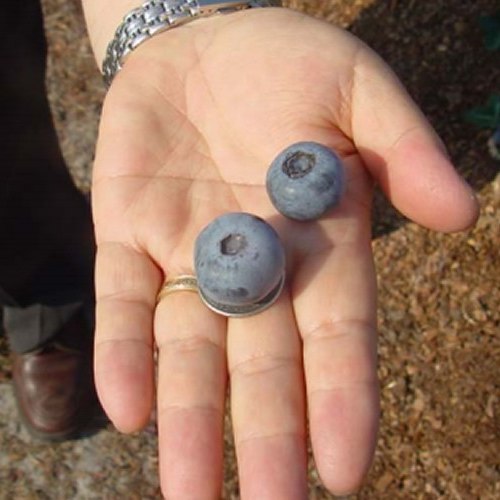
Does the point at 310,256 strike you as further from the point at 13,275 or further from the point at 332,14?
the point at 332,14

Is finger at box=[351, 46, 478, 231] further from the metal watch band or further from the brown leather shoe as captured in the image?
the brown leather shoe

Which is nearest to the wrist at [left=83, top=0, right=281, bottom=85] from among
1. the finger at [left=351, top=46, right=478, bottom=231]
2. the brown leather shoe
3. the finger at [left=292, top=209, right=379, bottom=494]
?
the finger at [left=351, top=46, right=478, bottom=231]

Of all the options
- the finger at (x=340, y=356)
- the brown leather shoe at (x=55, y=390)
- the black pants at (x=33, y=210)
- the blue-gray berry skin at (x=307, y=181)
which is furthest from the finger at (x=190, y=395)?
the brown leather shoe at (x=55, y=390)

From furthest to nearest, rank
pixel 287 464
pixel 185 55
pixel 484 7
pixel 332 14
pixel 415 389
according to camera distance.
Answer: pixel 332 14
pixel 484 7
pixel 415 389
pixel 185 55
pixel 287 464

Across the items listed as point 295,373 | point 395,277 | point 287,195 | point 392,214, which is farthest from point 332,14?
point 295,373

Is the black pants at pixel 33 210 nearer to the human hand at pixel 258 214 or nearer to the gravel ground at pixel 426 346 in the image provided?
the gravel ground at pixel 426 346

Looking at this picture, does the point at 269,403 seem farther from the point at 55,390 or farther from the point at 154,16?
the point at 55,390

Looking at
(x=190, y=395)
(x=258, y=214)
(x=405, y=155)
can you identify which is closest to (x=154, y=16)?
(x=258, y=214)
